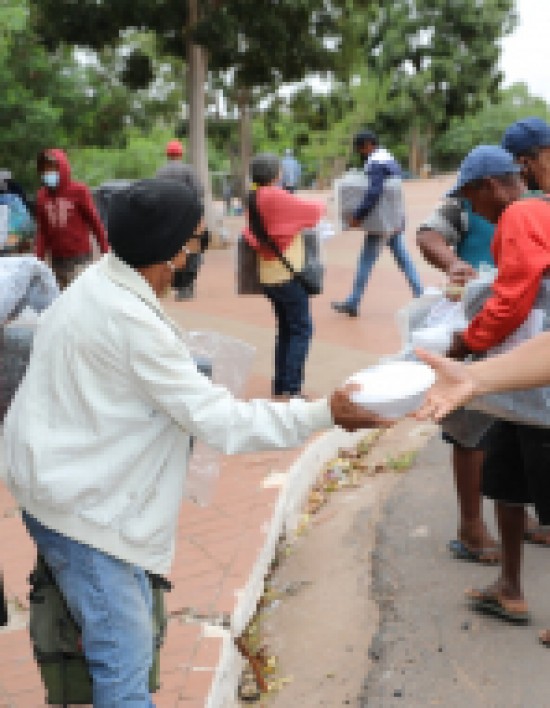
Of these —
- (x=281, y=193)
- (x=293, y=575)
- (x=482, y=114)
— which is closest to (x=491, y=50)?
(x=482, y=114)

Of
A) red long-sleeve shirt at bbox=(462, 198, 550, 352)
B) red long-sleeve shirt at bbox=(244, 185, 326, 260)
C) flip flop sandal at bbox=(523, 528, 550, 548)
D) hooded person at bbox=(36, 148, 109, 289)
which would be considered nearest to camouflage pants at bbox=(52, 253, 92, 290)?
hooded person at bbox=(36, 148, 109, 289)

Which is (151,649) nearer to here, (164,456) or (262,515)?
(164,456)

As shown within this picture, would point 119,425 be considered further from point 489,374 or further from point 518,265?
point 518,265

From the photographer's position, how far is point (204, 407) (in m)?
2.14

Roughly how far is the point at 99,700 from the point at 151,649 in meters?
0.17

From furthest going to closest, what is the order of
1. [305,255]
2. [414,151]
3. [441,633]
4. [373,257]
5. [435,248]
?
[414,151]
[373,257]
[305,255]
[435,248]
[441,633]

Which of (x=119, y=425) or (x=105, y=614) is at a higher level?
(x=119, y=425)

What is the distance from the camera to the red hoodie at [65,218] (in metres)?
7.35

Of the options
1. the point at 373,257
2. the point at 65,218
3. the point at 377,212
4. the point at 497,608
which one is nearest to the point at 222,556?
the point at 497,608

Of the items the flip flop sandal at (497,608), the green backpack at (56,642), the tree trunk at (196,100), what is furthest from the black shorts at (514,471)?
the tree trunk at (196,100)

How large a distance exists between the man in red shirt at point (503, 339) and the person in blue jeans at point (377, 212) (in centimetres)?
477

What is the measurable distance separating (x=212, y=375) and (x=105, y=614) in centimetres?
86

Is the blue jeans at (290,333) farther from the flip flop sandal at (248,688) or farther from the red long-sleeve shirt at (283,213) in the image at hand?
the flip flop sandal at (248,688)

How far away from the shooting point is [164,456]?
2.24 m
